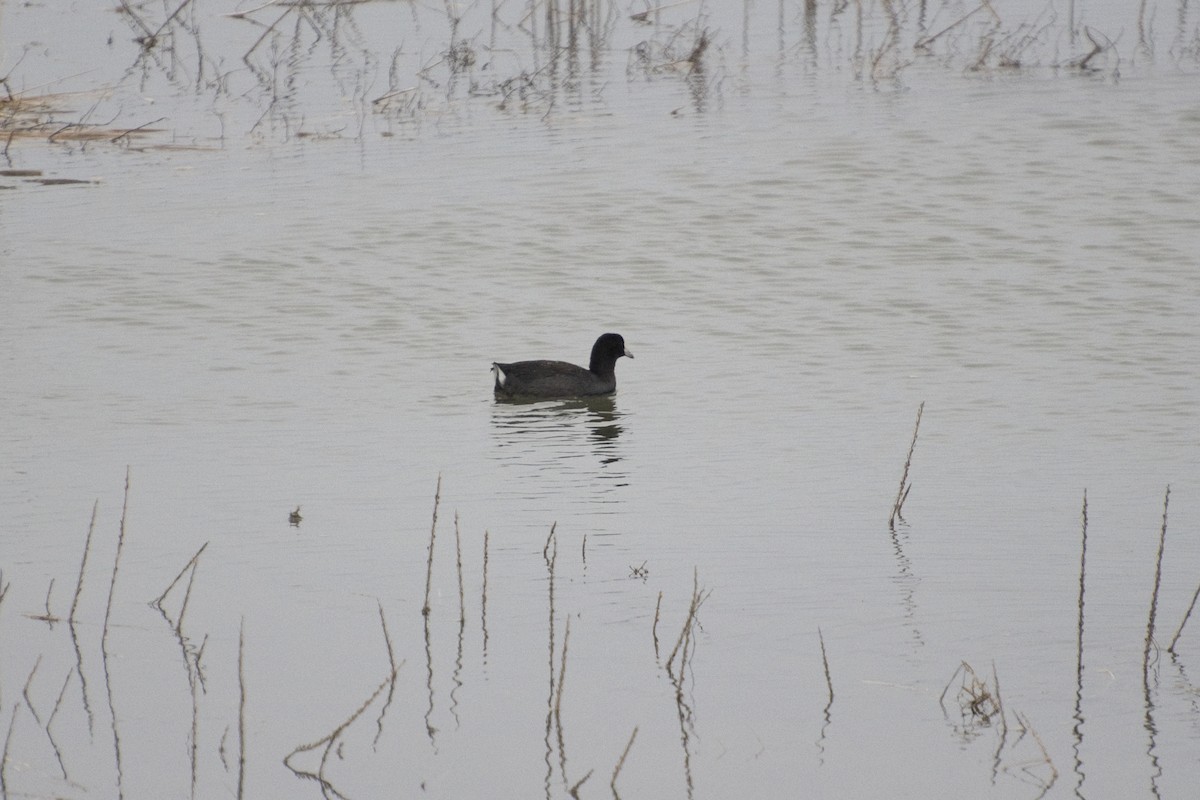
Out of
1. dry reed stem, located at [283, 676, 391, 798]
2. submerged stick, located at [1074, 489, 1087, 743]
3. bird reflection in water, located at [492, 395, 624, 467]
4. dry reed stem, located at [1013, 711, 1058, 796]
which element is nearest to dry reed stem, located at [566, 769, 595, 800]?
dry reed stem, located at [283, 676, 391, 798]

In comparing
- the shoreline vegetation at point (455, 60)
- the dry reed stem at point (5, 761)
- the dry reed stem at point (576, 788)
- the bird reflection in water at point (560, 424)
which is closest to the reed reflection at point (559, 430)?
the bird reflection in water at point (560, 424)

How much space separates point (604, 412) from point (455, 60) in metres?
11.8

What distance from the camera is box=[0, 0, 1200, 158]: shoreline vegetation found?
1938 cm

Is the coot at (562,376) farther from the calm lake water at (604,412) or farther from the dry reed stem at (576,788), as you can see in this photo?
the dry reed stem at (576,788)

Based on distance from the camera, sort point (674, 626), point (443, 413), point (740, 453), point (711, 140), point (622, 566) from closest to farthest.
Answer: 1. point (674, 626)
2. point (622, 566)
3. point (740, 453)
4. point (443, 413)
5. point (711, 140)

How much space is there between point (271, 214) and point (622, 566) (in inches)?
396

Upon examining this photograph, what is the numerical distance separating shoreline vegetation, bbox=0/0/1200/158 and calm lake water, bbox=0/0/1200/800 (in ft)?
0.38

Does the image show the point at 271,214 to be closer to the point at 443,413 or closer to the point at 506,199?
the point at 506,199

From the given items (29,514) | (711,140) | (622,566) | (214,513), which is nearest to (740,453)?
(622,566)

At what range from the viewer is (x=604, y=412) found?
418 inches

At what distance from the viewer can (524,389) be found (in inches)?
430

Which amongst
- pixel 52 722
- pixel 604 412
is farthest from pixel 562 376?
pixel 52 722

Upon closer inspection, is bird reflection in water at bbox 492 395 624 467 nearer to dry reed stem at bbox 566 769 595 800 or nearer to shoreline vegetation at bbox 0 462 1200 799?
shoreline vegetation at bbox 0 462 1200 799

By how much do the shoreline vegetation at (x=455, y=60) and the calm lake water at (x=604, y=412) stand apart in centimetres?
12
